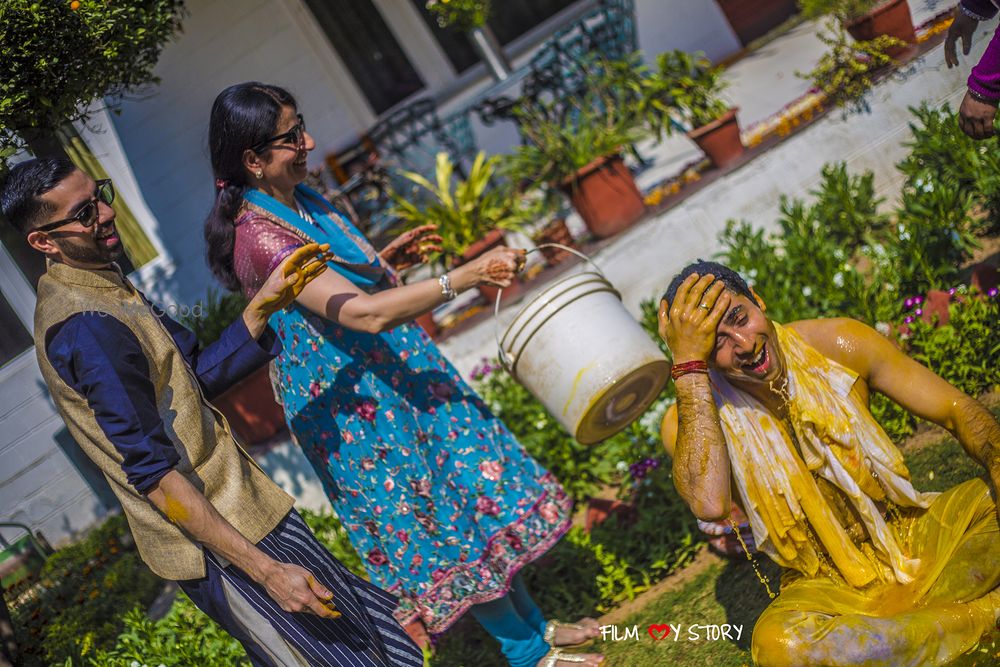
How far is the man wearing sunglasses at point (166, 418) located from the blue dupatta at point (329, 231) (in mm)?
335

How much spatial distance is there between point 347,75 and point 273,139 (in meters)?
7.14

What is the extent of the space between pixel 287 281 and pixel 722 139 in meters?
4.19

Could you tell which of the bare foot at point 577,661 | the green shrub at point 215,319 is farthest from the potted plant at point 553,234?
the bare foot at point 577,661

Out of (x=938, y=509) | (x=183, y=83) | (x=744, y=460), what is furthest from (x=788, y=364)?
(x=183, y=83)

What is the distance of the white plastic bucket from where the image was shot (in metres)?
3.48

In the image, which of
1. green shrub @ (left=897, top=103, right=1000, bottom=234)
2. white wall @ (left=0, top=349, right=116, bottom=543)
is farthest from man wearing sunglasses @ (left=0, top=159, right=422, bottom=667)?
white wall @ (left=0, top=349, right=116, bottom=543)

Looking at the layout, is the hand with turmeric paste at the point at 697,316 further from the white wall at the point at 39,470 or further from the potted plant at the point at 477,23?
the potted plant at the point at 477,23

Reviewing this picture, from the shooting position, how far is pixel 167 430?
2.66 m

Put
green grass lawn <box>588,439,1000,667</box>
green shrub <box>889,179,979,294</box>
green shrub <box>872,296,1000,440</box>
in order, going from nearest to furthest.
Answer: green grass lawn <box>588,439,1000,667</box> → green shrub <box>872,296,1000,440</box> → green shrub <box>889,179,979,294</box>

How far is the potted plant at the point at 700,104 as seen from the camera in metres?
6.26

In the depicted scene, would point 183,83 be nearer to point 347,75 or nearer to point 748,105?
point 347,75

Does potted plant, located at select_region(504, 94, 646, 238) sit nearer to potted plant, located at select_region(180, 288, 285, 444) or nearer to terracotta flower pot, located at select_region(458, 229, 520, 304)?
terracotta flower pot, located at select_region(458, 229, 520, 304)

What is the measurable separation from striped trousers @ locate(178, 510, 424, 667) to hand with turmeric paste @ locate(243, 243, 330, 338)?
64cm

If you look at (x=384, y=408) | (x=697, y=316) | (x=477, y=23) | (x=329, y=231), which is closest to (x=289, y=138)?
(x=329, y=231)
